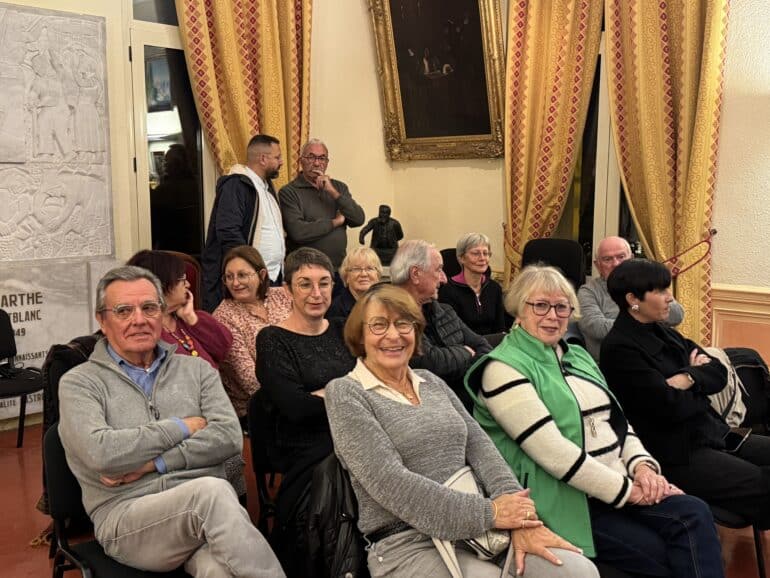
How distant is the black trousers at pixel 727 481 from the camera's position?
3.16 metres

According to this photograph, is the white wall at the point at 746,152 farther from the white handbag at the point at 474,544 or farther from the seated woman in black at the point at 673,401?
the white handbag at the point at 474,544

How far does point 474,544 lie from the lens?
2.49 metres

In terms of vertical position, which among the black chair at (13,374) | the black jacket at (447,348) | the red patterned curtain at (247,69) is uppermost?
the red patterned curtain at (247,69)

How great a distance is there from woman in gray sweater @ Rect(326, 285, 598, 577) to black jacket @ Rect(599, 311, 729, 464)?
814 millimetres

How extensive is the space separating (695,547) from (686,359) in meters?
0.94

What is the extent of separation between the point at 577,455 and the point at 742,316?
3.37 m

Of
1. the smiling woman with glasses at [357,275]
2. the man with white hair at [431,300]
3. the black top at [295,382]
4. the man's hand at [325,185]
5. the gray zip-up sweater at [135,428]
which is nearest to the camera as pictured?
the gray zip-up sweater at [135,428]

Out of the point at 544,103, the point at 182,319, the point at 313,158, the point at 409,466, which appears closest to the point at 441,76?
the point at 544,103

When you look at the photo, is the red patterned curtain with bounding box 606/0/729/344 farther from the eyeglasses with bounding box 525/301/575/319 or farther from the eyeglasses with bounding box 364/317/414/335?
the eyeglasses with bounding box 364/317/414/335

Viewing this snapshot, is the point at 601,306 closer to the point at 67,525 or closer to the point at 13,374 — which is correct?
the point at 67,525

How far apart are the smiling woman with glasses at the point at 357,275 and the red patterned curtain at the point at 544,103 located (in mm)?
2444

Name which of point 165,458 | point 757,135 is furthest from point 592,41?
point 165,458

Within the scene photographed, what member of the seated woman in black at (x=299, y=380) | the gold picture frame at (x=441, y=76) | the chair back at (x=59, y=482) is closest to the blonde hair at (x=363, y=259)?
the seated woman in black at (x=299, y=380)

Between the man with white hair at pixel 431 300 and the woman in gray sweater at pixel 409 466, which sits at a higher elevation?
the man with white hair at pixel 431 300
